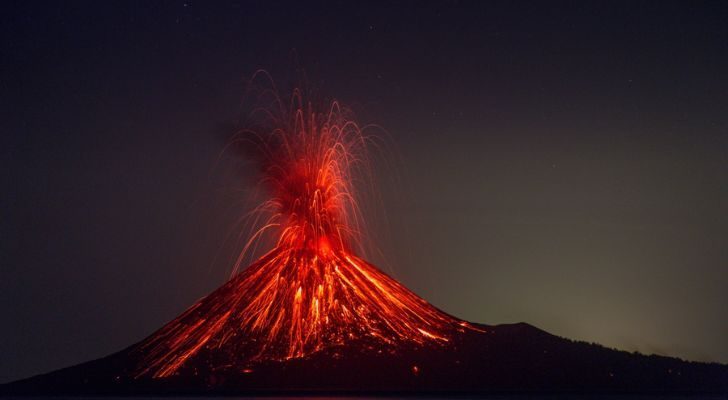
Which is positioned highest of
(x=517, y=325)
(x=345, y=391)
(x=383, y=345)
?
(x=517, y=325)

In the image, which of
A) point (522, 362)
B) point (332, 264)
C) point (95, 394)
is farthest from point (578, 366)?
point (95, 394)

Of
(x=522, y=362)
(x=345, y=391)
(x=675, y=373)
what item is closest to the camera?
(x=345, y=391)

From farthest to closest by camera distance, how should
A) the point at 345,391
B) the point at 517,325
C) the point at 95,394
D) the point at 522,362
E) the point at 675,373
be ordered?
the point at 517,325, the point at 675,373, the point at 522,362, the point at 95,394, the point at 345,391

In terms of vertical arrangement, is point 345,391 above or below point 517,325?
below

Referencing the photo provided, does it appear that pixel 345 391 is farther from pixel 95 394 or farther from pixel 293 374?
pixel 95 394

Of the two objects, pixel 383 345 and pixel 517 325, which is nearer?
pixel 383 345

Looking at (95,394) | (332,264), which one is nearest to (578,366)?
(332,264)
